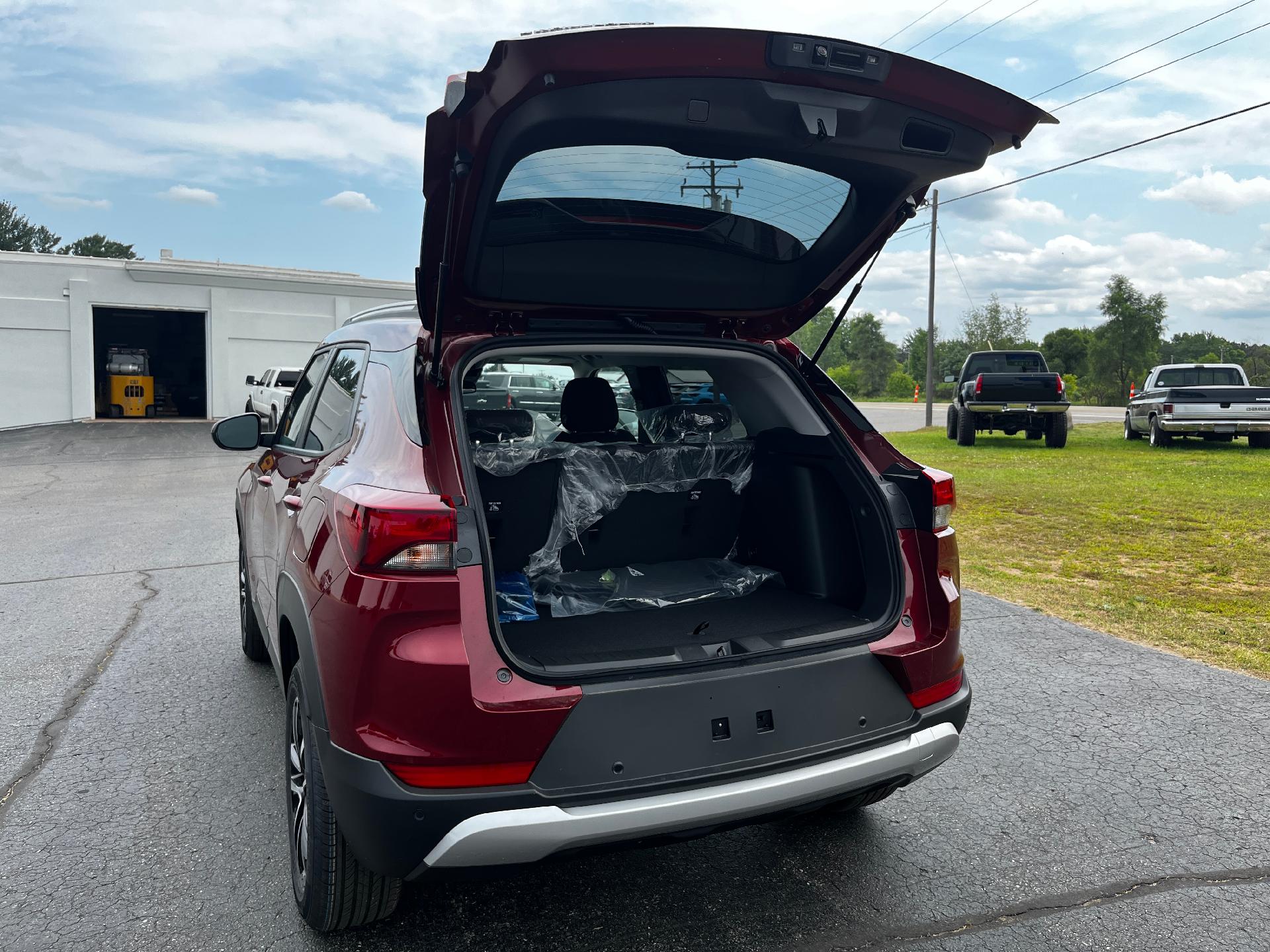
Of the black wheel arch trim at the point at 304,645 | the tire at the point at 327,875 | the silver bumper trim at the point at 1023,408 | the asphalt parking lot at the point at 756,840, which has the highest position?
the silver bumper trim at the point at 1023,408

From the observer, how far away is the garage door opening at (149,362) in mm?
26875

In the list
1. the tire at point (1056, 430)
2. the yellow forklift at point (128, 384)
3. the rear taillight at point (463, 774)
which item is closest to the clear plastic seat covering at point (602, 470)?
the rear taillight at point (463, 774)

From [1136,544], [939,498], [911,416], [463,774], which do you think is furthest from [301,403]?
[911,416]

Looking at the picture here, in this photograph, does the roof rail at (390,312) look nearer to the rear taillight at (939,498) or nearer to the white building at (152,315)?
the rear taillight at (939,498)

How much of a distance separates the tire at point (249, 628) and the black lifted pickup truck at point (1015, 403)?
15558 mm

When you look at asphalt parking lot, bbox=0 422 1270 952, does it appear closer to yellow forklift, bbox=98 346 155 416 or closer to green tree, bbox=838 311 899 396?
yellow forklift, bbox=98 346 155 416

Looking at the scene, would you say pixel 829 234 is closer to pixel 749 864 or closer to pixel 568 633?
pixel 568 633

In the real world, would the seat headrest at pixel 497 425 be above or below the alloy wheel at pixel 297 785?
above

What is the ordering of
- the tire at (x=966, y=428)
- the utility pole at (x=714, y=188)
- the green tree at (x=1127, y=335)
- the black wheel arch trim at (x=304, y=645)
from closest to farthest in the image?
the black wheel arch trim at (x=304, y=645) < the utility pole at (x=714, y=188) < the tire at (x=966, y=428) < the green tree at (x=1127, y=335)

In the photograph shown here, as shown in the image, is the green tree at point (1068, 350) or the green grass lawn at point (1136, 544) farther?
the green tree at point (1068, 350)

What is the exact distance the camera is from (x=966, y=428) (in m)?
18.5

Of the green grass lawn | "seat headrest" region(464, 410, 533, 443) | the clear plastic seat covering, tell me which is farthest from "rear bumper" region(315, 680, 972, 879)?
the green grass lawn

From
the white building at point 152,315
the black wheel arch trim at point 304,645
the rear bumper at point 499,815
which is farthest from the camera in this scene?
the white building at point 152,315

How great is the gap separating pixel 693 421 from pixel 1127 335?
7240 centimetres
